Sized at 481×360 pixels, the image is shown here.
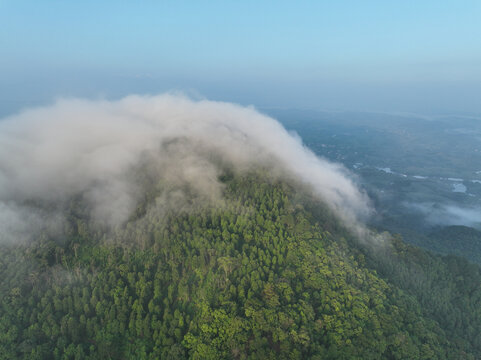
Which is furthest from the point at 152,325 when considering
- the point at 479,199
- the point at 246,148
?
the point at 479,199

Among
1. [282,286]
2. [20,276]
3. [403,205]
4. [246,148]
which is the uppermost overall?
[246,148]

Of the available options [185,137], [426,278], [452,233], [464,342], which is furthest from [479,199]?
[185,137]

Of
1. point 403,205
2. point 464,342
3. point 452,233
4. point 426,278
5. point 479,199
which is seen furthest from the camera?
point 479,199

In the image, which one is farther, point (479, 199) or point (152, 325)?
point (479, 199)

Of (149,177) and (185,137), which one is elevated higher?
(185,137)

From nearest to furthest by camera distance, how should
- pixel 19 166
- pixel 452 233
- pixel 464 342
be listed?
1. pixel 464 342
2. pixel 19 166
3. pixel 452 233

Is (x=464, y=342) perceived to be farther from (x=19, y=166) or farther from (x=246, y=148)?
(x=19, y=166)
